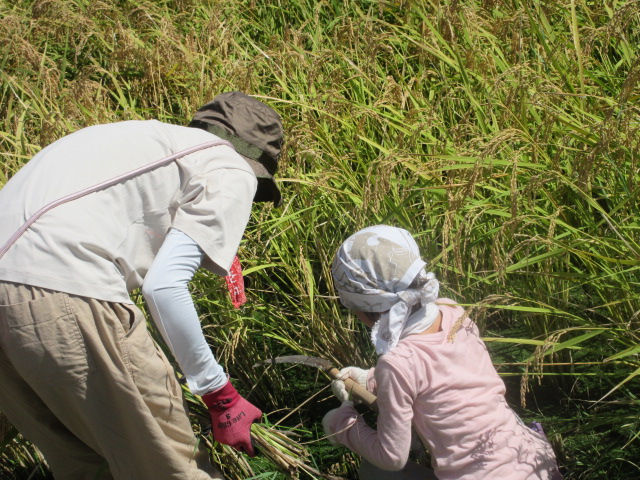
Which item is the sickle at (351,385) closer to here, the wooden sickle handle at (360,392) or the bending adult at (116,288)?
the wooden sickle handle at (360,392)

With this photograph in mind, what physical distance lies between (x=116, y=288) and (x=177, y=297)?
0.14m

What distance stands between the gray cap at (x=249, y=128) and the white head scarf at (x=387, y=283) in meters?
0.33

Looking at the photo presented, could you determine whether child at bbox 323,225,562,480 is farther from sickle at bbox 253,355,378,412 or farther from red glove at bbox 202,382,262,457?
red glove at bbox 202,382,262,457

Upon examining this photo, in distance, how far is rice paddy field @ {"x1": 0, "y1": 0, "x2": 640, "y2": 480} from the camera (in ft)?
6.12

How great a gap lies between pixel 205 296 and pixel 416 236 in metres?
0.65

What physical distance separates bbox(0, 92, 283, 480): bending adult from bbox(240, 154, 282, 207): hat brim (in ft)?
0.35

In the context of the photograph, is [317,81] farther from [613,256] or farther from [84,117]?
[613,256]

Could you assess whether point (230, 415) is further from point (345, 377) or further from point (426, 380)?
point (426, 380)

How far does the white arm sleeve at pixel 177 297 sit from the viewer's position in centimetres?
152

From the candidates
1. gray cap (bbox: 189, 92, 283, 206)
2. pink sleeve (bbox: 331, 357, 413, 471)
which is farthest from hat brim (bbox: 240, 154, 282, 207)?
pink sleeve (bbox: 331, 357, 413, 471)

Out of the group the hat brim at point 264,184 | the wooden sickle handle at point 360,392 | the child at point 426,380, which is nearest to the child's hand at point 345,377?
the wooden sickle handle at point 360,392

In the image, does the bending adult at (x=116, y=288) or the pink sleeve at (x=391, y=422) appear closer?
the bending adult at (x=116, y=288)

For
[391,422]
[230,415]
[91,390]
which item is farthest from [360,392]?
[91,390]

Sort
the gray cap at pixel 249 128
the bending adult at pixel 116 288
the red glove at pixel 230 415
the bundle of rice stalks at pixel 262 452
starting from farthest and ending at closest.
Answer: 1. the bundle of rice stalks at pixel 262 452
2. the gray cap at pixel 249 128
3. the red glove at pixel 230 415
4. the bending adult at pixel 116 288
